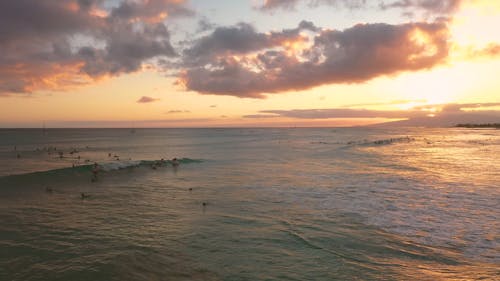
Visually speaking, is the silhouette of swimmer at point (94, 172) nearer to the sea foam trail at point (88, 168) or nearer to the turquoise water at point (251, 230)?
the sea foam trail at point (88, 168)

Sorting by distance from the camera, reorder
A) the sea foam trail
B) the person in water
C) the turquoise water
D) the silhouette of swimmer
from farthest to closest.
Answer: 1. the sea foam trail
2. the person in water
3. the silhouette of swimmer
4. the turquoise water

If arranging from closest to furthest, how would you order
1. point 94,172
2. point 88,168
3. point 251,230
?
point 251,230
point 94,172
point 88,168

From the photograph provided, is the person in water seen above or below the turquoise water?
above

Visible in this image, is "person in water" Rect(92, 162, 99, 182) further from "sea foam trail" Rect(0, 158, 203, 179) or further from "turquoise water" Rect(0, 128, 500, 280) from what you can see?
"turquoise water" Rect(0, 128, 500, 280)

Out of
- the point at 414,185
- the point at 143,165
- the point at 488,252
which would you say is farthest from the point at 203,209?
the point at 143,165

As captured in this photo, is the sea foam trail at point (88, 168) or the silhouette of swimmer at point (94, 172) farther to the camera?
the sea foam trail at point (88, 168)

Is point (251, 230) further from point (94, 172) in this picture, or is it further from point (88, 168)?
point (88, 168)

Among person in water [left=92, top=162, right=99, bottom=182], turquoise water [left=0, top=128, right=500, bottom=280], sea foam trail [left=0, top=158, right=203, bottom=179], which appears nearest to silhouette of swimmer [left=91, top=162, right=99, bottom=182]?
person in water [left=92, top=162, right=99, bottom=182]

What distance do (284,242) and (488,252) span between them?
24.2 feet

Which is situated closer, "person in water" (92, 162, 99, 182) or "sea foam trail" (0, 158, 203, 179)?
"person in water" (92, 162, 99, 182)

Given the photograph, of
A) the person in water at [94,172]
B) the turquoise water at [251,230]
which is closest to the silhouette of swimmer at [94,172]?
the person in water at [94,172]

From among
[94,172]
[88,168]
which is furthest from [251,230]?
[88,168]

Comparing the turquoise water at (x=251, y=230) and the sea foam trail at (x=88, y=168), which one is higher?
the sea foam trail at (x=88, y=168)

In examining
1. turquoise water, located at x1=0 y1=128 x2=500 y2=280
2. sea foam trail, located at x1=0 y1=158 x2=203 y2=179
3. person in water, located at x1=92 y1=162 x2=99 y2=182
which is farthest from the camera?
sea foam trail, located at x1=0 y1=158 x2=203 y2=179
